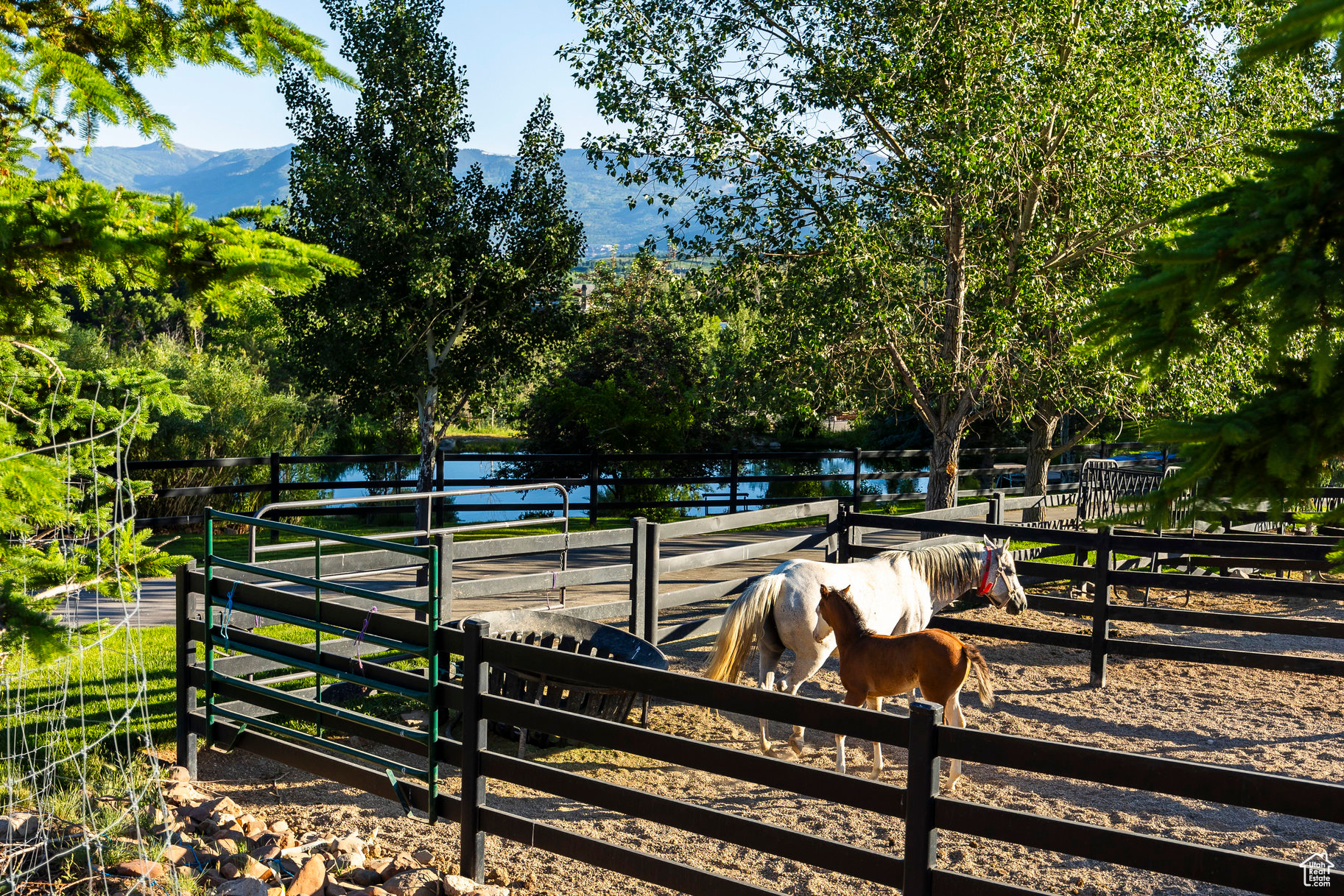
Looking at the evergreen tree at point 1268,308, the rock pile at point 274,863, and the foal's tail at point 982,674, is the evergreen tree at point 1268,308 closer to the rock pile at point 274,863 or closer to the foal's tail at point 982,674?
the rock pile at point 274,863

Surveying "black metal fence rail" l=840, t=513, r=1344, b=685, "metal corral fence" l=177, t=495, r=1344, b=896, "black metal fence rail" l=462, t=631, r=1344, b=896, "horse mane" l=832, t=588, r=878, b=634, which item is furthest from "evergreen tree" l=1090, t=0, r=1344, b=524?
"black metal fence rail" l=840, t=513, r=1344, b=685

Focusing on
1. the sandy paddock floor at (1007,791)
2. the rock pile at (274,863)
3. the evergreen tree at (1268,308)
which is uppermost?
the evergreen tree at (1268,308)

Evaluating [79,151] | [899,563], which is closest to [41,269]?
[79,151]

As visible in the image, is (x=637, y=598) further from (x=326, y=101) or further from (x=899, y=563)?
(x=326, y=101)

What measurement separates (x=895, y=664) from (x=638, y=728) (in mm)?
2305

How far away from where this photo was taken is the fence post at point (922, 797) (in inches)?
127

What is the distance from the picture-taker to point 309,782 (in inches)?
224

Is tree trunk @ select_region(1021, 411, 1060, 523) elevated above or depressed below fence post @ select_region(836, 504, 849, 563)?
above

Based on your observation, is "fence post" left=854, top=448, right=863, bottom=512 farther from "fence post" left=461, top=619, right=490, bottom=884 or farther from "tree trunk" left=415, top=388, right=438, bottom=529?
"fence post" left=461, top=619, right=490, bottom=884

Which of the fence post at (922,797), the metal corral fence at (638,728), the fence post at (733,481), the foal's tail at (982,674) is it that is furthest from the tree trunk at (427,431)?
the fence post at (922,797)

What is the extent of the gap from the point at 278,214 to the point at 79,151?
1.69 metres

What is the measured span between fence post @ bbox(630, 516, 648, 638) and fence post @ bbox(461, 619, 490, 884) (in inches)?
124

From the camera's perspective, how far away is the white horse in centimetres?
654

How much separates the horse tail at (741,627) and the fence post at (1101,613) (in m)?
3.40
